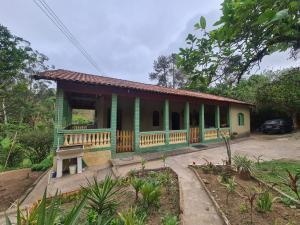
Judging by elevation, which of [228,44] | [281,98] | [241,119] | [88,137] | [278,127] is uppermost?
[281,98]

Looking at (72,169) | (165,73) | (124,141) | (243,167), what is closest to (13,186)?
(72,169)

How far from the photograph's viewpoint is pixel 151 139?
9398 millimetres

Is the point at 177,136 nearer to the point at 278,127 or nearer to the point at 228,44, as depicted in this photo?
the point at 228,44

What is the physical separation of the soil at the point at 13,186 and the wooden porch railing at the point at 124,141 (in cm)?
370

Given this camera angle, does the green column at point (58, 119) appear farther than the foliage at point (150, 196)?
Yes

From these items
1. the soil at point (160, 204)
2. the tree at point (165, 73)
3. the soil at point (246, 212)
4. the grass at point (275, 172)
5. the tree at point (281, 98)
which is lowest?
the soil at point (160, 204)

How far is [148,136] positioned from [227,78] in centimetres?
685

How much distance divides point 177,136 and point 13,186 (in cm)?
776

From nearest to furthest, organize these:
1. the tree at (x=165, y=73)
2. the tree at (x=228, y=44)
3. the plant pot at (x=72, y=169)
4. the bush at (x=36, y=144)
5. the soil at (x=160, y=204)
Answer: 1. the tree at (x=228, y=44)
2. the soil at (x=160, y=204)
3. the plant pot at (x=72, y=169)
4. the bush at (x=36, y=144)
5. the tree at (x=165, y=73)

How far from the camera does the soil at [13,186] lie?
5445 mm

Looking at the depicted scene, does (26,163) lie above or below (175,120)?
below

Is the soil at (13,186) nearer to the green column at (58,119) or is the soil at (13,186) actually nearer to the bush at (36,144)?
the green column at (58,119)

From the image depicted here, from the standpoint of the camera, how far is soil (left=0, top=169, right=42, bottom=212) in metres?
5.44

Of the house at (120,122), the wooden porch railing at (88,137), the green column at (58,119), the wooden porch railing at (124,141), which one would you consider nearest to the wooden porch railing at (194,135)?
the house at (120,122)
